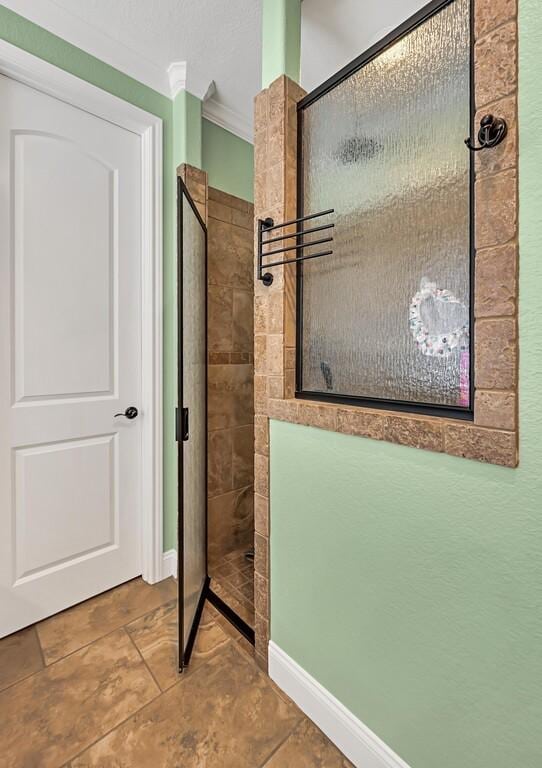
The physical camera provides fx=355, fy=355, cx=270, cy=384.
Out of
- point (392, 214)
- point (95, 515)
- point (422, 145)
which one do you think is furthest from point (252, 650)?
point (422, 145)

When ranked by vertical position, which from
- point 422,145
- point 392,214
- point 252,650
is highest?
point 422,145

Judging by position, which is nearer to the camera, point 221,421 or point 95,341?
point 95,341

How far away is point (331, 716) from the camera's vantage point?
1.16 meters

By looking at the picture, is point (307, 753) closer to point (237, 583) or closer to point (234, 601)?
point (234, 601)

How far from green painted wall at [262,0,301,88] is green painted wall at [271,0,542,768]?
811 mm

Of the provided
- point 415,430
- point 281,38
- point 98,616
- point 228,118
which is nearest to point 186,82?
point 228,118

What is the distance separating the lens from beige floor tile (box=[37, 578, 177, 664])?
1565 millimetres

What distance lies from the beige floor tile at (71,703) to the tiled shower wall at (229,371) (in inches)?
29.0

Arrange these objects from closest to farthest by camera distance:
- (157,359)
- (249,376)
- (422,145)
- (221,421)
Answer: (422,145) → (157,359) → (221,421) → (249,376)

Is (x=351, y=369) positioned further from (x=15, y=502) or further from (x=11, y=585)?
(x=11, y=585)

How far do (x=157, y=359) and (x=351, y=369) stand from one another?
1213 millimetres

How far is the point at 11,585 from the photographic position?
63.5 inches

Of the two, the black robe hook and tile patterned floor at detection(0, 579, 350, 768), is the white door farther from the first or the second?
the black robe hook

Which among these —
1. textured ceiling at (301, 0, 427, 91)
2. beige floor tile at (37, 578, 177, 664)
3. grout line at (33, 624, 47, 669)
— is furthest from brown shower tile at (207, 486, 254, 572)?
textured ceiling at (301, 0, 427, 91)
